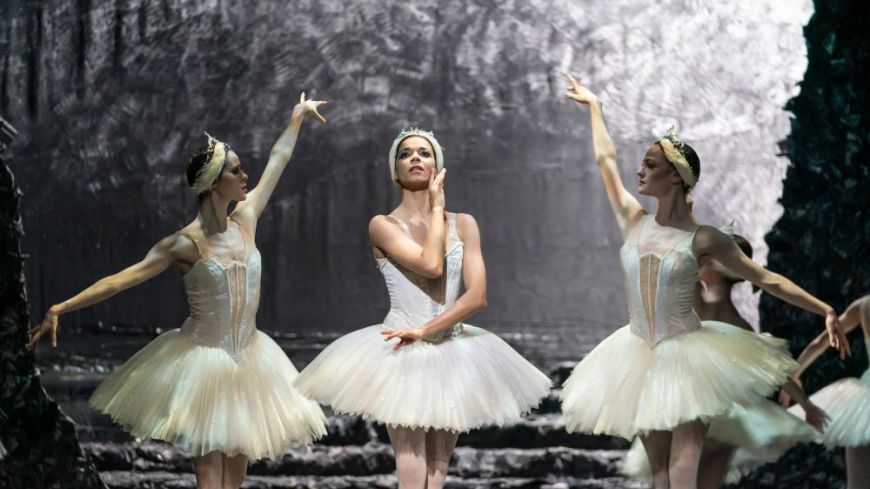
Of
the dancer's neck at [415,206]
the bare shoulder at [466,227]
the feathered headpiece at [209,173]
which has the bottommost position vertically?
the bare shoulder at [466,227]

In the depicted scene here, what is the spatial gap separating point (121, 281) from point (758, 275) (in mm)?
2327

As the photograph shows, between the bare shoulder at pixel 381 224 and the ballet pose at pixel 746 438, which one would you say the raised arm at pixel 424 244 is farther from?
the ballet pose at pixel 746 438

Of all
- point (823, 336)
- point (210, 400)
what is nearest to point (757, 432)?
point (823, 336)

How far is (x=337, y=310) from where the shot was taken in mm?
5711

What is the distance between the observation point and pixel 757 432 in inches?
176

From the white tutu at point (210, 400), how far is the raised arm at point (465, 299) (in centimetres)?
52

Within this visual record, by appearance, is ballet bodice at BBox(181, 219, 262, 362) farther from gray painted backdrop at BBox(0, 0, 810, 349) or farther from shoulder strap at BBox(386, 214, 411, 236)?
gray painted backdrop at BBox(0, 0, 810, 349)

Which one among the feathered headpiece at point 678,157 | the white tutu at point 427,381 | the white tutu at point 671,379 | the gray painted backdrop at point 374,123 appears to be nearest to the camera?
the white tutu at point 427,381

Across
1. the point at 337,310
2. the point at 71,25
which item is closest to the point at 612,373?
the point at 337,310

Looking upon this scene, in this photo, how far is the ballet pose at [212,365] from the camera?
161 inches

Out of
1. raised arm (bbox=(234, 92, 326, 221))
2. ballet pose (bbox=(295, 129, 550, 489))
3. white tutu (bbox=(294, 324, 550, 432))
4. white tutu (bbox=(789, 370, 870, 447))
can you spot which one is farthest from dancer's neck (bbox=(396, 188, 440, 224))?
white tutu (bbox=(789, 370, 870, 447))

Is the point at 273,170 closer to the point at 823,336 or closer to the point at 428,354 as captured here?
the point at 428,354

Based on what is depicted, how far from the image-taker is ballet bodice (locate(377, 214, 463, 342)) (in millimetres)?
4094

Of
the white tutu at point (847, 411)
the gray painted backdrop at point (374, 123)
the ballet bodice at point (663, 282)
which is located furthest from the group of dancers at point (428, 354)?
the gray painted backdrop at point (374, 123)
